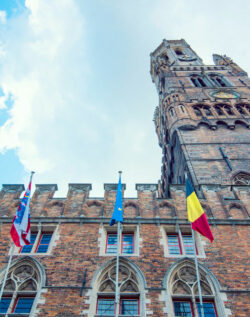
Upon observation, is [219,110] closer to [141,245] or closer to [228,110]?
[228,110]

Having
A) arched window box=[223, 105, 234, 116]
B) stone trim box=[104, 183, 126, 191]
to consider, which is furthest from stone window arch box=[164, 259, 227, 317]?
arched window box=[223, 105, 234, 116]

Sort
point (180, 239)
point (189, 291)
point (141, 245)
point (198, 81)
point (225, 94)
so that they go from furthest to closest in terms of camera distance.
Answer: point (198, 81)
point (225, 94)
point (180, 239)
point (141, 245)
point (189, 291)

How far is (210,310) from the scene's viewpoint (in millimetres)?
9727

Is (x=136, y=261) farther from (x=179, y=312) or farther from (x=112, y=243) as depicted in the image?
(x=179, y=312)

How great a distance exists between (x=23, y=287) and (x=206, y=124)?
1858 cm

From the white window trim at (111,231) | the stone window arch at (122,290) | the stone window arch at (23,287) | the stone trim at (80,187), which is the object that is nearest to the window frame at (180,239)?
the white window trim at (111,231)

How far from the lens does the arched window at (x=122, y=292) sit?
31.9 feet

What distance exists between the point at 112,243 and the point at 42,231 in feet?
9.96

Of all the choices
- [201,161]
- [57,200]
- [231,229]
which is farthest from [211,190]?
[57,200]

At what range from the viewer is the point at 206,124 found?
79.2 feet

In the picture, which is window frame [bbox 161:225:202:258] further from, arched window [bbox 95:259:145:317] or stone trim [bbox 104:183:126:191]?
stone trim [bbox 104:183:126:191]

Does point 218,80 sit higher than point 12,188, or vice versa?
point 218,80

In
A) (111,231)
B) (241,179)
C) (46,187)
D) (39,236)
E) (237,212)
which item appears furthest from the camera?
(241,179)

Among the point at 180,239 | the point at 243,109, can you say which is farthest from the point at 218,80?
the point at 180,239
